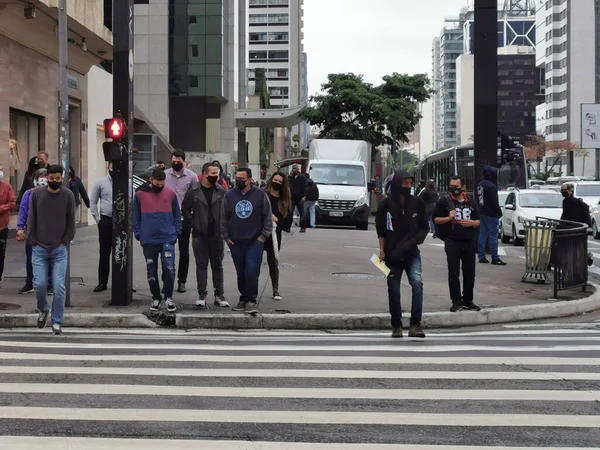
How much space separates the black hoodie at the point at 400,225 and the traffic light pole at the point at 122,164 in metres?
3.67

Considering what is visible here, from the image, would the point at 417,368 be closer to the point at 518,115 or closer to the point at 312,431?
the point at 312,431

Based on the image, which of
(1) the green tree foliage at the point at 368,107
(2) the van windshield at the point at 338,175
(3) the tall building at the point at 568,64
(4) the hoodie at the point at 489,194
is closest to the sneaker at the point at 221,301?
Result: (4) the hoodie at the point at 489,194

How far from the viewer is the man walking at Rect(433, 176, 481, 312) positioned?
11.8 meters

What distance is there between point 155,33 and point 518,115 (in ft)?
466

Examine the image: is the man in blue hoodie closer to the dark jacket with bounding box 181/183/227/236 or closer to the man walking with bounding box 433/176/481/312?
the man walking with bounding box 433/176/481/312

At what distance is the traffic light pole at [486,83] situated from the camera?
1831cm

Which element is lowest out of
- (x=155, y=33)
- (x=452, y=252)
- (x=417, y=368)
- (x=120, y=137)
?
(x=417, y=368)

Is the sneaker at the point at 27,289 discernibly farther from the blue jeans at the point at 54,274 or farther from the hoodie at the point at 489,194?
the hoodie at the point at 489,194

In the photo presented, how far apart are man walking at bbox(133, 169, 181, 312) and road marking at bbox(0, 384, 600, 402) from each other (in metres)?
4.17

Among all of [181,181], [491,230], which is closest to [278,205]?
[181,181]

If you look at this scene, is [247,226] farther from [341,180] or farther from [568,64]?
[568,64]

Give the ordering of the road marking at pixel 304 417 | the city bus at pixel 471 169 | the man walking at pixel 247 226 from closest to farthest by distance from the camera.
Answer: the road marking at pixel 304 417 < the man walking at pixel 247 226 < the city bus at pixel 471 169

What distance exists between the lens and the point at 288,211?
510 inches

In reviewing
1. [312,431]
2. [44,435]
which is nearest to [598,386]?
[312,431]
